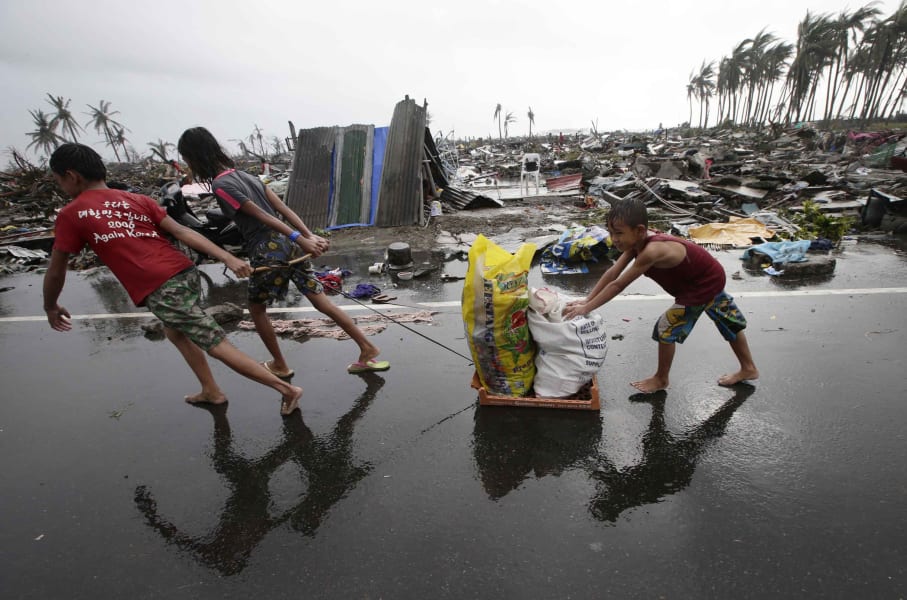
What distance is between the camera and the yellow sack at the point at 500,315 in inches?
102

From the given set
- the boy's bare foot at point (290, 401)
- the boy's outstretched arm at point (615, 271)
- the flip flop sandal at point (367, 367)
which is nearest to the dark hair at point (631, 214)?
the boy's outstretched arm at point (615, 271)

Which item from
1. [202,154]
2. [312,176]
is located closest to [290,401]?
[202,154]

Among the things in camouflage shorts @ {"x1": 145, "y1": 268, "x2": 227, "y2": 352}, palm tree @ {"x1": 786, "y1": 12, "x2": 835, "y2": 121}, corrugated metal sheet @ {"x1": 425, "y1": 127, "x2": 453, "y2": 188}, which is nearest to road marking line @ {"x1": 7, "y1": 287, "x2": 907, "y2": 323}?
camouflage shorts @ {"x1": 145, "y1": 268, "x2": 227, "y2": 352}

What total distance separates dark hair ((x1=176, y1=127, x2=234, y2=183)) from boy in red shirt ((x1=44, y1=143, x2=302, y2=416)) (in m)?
0.44

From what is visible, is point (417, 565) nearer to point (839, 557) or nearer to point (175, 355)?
point (839, 557)

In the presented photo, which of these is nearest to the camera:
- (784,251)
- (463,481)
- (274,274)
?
(463,481)

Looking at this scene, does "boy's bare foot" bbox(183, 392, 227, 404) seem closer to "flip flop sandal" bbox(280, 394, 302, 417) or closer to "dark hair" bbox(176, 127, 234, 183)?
"flip flop sandal" bbox(280, 394, 302, 417)

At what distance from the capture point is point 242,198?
2.96 metres

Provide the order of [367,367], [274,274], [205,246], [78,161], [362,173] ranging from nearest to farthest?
→ [78,161], [205,246], [274,274], [367,367], [362,173]

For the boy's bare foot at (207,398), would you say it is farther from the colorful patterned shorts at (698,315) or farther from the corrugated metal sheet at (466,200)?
the corrugated metal sheet at (466,200)

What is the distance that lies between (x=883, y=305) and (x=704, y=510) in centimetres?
384

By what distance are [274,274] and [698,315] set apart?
2.95 m

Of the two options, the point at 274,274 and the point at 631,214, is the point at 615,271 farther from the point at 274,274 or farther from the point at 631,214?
the point at 274,274

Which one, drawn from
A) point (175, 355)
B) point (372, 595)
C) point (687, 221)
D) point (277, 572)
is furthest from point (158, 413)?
point (687, 221)
